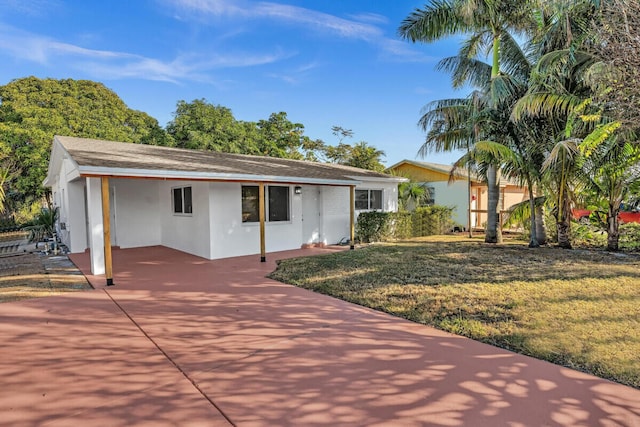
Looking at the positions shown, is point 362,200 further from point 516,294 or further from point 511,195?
point 511,195

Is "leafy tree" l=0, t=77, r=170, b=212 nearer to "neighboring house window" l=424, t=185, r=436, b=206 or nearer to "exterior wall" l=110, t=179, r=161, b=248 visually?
"exterior wall" l=110, t=179, r=161, b=248

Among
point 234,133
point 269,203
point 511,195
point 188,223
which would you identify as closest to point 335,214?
point 269,203

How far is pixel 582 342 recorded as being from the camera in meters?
4.16

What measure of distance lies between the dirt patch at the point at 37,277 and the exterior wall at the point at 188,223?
3093 millimetres

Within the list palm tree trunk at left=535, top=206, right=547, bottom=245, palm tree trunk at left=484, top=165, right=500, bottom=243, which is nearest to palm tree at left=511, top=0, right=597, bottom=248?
palm tree trunk at left=535, top=206, right=547, bottom=245

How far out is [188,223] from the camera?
11297 mm

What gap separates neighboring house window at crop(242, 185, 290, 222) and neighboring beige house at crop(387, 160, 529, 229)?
10.2 metres

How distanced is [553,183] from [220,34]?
1476 cm

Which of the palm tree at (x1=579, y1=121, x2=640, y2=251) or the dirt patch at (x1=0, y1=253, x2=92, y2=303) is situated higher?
the palm tree at (x1=579, y1=121, x2=640, y2=251)

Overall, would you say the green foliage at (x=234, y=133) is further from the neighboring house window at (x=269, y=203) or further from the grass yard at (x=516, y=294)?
the grass yard at (x=516, y=294)

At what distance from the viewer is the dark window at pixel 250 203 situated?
35.8ft

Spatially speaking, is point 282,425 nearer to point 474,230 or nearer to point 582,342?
point 582,342

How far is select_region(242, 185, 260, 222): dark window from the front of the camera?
10898 millimetres

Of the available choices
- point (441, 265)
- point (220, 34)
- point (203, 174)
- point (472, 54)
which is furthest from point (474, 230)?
point (220, 34)
